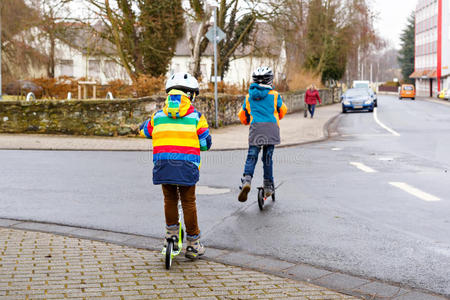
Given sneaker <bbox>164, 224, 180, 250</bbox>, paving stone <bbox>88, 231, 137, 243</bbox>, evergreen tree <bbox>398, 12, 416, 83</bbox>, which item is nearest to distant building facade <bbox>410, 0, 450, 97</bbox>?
evergreen tree <bbox>398, 12, 416, 83</bbox>

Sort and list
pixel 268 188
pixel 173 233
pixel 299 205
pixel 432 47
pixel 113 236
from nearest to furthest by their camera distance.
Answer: pixel 173 233 → pixel 113 236 → pixel 268 188 → pixel 299 205 → pixel 432 47

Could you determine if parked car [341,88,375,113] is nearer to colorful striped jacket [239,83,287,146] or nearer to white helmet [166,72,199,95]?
colorful striped jacket [239,83,287,146]

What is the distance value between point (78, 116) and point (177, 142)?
1388cm

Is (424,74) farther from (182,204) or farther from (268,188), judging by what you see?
(182,204)

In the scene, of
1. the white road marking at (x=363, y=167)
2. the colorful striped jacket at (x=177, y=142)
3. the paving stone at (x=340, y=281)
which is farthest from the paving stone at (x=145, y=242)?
the white road marking at (x=363, y=167)

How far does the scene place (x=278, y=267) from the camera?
521cm

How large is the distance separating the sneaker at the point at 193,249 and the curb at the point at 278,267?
96 mm

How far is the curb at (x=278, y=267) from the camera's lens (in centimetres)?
453

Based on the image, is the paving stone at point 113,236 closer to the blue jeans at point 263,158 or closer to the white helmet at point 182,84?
the white helmet at point 182,84

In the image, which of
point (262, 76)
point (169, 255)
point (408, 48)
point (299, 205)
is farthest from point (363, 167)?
point (408, 48)

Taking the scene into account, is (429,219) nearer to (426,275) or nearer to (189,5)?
(426,275)

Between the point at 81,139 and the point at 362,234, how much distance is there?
487 inches

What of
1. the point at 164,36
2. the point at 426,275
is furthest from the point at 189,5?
the point at 426,275

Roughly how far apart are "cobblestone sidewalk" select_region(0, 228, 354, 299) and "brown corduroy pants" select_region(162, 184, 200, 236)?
0.30 metres
